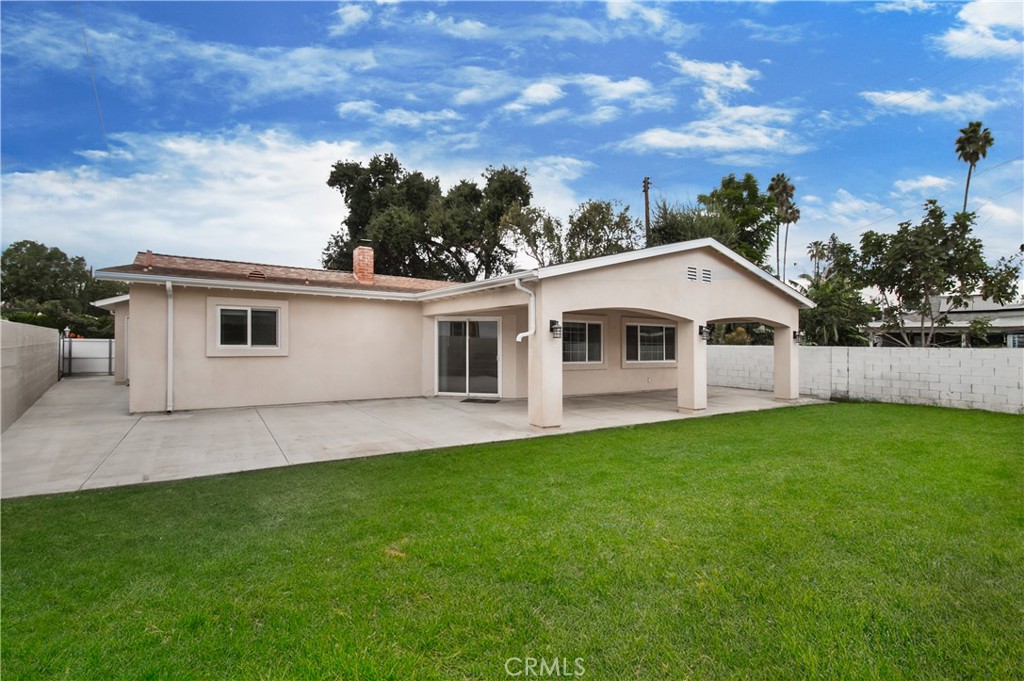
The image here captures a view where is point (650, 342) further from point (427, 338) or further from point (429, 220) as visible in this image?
point (429, 220)

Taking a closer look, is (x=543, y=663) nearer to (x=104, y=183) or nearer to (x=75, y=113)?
(x=75, y=113)

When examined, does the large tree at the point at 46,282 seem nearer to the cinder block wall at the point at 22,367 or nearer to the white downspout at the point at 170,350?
the cinder block wall at the point at 22,367

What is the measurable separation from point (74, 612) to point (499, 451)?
498 cm

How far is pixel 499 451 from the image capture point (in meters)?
7.28

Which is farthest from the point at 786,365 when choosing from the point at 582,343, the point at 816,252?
the point at 816,252

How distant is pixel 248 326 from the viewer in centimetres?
1178

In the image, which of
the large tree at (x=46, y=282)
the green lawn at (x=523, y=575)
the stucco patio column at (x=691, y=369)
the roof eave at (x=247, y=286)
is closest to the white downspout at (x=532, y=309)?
the green lawn at (x=523, y=575)

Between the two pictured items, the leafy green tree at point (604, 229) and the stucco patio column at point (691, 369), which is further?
the leafy green tree at point (604, 229)

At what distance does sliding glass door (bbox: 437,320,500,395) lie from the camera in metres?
13.8

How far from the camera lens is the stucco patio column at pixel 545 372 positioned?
903cm

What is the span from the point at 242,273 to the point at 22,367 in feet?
15.9

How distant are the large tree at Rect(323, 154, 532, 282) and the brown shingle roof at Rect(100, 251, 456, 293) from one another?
1223 centimetres

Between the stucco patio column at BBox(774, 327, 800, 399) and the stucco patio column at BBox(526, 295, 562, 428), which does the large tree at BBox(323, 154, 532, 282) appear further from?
the stucco patio column at BBox(526, 295, 562, 428)

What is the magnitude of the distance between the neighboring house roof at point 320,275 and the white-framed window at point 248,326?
0.67m
